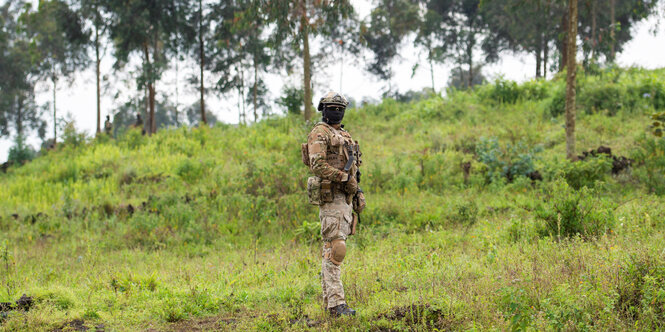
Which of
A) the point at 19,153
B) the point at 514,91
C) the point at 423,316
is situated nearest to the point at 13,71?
the point at 19,153

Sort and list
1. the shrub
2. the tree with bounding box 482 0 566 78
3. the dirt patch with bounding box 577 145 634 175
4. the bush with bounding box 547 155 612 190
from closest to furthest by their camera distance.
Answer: the shrub, the bush with bounding box 547 155 612 190, the dirt patch with bounding box 577 145 634 175, the tree with bounding box 482 0 566 78

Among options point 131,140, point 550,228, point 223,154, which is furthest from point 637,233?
point 131,140

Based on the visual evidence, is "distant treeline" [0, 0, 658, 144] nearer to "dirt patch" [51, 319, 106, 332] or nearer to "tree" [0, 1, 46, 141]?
"tree" [0, 1, 46, 141]

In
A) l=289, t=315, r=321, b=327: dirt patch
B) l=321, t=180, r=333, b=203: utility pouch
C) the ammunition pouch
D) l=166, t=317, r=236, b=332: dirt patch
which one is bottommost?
l=166, t=317, r=236, b=332: dirt patch

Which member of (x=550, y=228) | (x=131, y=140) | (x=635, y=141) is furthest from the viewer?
(x=131, y=140)

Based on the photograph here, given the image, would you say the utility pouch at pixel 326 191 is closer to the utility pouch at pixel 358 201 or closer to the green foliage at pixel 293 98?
the utility pouch at pixel 358 201

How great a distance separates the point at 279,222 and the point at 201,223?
1.72 metres

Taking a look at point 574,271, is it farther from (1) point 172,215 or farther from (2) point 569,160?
(1) point 172,215

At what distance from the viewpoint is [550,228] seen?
278 inches

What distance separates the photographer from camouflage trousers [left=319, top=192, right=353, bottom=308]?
4879 mm

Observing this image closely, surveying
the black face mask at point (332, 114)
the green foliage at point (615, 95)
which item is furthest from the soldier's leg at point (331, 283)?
the green foliage at point (615, 95)

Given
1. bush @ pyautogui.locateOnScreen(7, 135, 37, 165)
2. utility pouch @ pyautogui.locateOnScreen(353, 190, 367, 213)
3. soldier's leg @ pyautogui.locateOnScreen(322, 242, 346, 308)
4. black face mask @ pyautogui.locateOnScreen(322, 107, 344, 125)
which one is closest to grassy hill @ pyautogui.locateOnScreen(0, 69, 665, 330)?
soldier's leg @ pyautogui.locateOnScreen(322, 242, 346, 308)

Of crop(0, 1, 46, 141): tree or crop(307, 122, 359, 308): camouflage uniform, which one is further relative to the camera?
crop(0, 1, 46, 141): tree

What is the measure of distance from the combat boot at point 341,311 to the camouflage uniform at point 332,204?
4 cm
